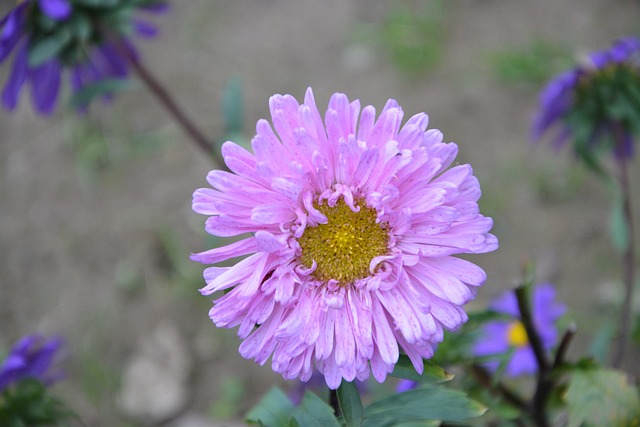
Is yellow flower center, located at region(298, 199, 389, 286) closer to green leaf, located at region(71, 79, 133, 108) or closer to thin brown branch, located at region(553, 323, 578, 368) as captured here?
thin brown branch, located at region(553, 323, 578, 368)

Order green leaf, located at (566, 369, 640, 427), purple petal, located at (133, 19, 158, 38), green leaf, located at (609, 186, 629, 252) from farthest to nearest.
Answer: purple petal, located at (133, 19, 158, 38), green leaf, located at (609, 186, 629, 252), green leaf, located at (566, 369, 640, 427)

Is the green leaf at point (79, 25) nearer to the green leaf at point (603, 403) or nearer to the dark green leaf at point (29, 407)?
the dark green leaf at point (29, 407)

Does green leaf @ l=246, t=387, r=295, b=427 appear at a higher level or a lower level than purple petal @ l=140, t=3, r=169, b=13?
lower

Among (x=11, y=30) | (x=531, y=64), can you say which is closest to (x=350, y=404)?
(x=11, y=30)

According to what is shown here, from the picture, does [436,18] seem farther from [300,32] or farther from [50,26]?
[50,26]

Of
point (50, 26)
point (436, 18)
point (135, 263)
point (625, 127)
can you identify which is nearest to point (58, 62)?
point (50, 26)

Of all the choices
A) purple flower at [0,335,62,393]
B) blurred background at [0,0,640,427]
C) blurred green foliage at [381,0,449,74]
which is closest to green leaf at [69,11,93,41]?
purple flower at [0,335,62,393]

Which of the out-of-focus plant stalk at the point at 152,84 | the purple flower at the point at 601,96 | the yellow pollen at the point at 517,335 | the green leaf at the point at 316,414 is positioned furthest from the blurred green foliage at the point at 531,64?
the green leaf at the point at 316,414
